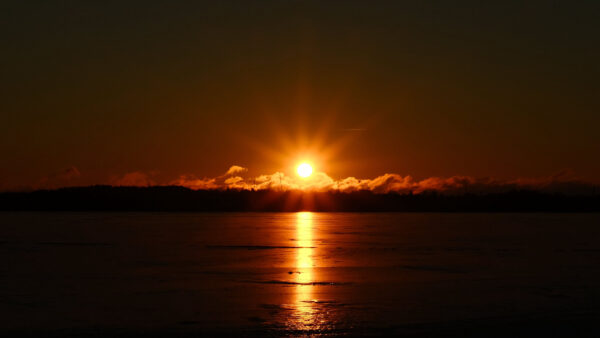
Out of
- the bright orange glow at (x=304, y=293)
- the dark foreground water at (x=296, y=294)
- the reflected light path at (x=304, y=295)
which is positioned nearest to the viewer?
the dark foreground water at (x=296, y=294)

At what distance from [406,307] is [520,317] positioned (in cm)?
307

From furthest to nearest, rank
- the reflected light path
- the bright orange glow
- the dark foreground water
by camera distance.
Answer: the bright orange glow < the reflected light path < the dark foreground water

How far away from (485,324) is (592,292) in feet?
23.3

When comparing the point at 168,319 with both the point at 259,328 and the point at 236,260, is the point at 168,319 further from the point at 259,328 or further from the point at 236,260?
the point at 236,260

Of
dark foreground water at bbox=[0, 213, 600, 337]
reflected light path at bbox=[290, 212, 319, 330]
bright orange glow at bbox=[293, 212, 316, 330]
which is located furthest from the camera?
bright orange glow at bbox=[293, 212, 316, 330]

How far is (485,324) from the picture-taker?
16984mm

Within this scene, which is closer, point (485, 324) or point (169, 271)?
point (485, 324)

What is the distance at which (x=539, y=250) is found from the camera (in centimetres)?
4228

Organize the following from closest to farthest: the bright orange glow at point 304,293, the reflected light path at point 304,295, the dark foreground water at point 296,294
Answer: the dark foreground water at point 296,294 → the reflected light path at point 304,295 → the bright orange glow at point 304,293

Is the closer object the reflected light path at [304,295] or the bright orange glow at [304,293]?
the reflected light path at [304,295]

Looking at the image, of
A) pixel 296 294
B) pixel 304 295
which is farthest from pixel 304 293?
pixel 304 295

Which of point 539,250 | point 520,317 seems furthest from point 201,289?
point 539,250

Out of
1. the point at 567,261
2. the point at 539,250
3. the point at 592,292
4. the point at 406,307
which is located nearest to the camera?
the point at 406,307

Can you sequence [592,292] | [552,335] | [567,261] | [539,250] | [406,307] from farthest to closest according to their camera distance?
[539,250], [567,261], [592,292], [406,307], [552,335]
